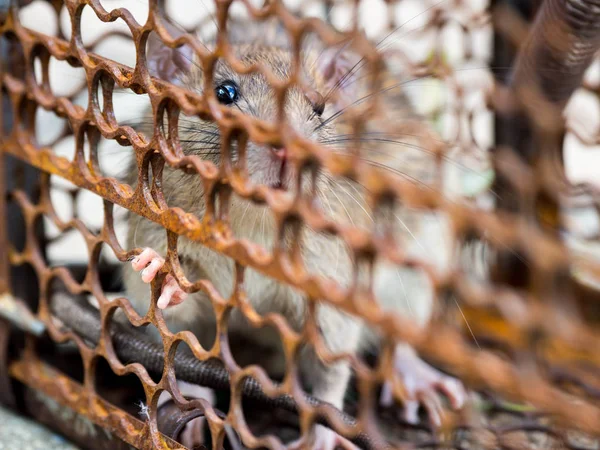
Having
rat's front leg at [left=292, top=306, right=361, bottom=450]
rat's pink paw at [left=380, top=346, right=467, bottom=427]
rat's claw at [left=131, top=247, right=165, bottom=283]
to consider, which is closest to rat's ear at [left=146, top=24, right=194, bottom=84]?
rat's claw at [left=131, top=247, right=165, bottom=283]

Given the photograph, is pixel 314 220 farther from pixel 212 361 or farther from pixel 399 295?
pixel 399 295

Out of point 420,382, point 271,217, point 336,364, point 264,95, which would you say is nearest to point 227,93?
point 264,95

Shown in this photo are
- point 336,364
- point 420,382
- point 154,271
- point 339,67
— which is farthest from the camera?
point 420,382

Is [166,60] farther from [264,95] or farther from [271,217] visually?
[271,217]

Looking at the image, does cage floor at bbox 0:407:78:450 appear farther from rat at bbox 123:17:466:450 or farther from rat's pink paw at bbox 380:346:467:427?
rat's pink paw at bbox 380:346:467:427

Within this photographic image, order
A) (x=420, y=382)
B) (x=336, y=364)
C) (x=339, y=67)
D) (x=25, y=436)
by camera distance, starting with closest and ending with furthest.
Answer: (x=25, y=436), (x=336, y=364), (x=339, y=67), (x=420, y=382)

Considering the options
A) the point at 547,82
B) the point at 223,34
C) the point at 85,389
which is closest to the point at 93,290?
the point at 85,389

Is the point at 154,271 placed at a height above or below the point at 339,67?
below
